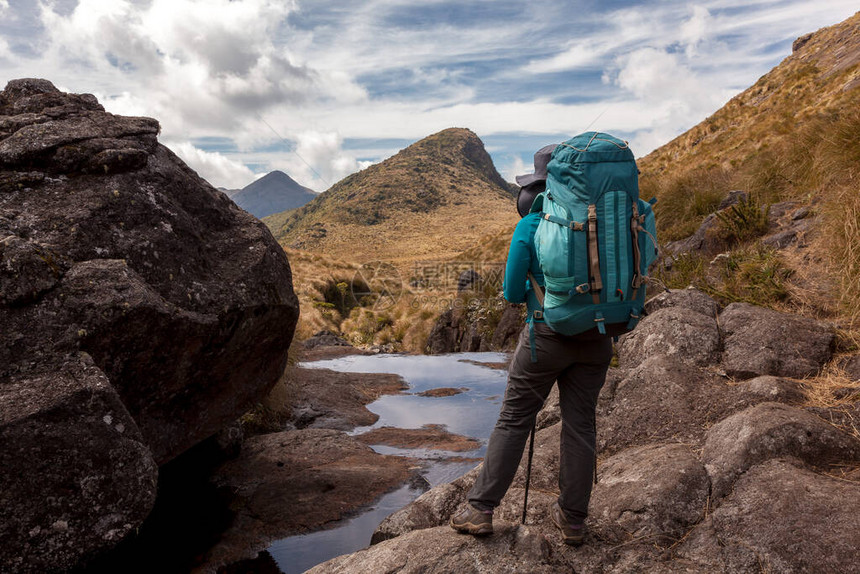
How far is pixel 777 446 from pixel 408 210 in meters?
110

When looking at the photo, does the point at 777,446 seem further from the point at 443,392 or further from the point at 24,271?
the point at 443,392

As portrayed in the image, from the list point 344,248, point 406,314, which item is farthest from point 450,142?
point 406,314

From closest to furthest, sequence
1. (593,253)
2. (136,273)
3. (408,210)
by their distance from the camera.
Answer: (593,253) < (136,273) < (408,210)

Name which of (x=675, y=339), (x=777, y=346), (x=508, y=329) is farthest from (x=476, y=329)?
(x=777, y=346)

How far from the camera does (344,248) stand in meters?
85.4

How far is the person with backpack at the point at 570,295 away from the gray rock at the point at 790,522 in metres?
0.91

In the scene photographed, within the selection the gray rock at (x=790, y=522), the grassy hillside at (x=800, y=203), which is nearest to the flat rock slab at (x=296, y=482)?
the gray rock at (x=790, y=522)

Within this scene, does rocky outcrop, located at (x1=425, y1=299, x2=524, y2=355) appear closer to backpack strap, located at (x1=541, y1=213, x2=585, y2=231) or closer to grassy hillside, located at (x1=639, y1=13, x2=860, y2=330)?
grassy hillside, located at (x1=639, y1=13, x2=860, y2=330)

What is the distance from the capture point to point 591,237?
9.34 ft

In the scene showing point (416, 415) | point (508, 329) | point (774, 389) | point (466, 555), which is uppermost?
point (774, 389)

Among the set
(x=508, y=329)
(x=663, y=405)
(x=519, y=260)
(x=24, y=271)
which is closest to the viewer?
(x=519, y=260)

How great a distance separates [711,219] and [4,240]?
11.1 metres

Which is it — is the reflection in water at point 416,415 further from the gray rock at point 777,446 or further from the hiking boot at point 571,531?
the gray rock at point 777,446

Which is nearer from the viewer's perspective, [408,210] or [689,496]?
[689,496]
